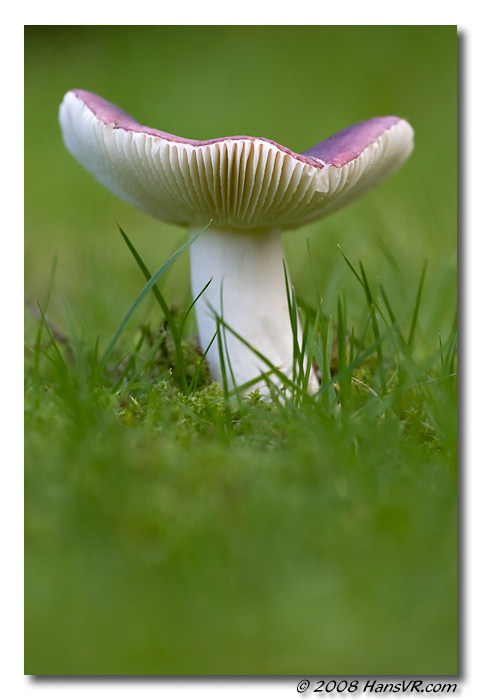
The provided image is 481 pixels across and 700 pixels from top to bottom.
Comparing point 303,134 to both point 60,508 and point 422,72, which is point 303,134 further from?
point 60,508

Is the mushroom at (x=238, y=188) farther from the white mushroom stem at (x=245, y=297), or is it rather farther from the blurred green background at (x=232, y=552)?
the blurred green background at (x=232, y=552)

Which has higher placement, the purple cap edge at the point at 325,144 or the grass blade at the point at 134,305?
the purple cap edge at the point at 325,144

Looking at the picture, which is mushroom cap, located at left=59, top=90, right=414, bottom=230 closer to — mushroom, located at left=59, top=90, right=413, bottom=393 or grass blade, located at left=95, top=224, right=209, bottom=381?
mushroom, located at left=59, top=90, right=413, bottom=393

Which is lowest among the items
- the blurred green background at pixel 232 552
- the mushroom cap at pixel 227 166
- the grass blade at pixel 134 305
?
the blurred green background at pixel 232 552

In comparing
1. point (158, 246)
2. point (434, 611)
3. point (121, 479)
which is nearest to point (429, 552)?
point (434, 611)

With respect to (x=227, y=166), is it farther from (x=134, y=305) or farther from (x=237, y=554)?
(x=237, y=554)

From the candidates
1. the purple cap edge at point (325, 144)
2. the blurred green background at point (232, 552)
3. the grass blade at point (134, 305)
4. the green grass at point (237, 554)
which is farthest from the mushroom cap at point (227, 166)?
the green grass at point (237, 554)

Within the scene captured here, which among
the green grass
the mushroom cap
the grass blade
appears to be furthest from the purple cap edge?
the green grass
